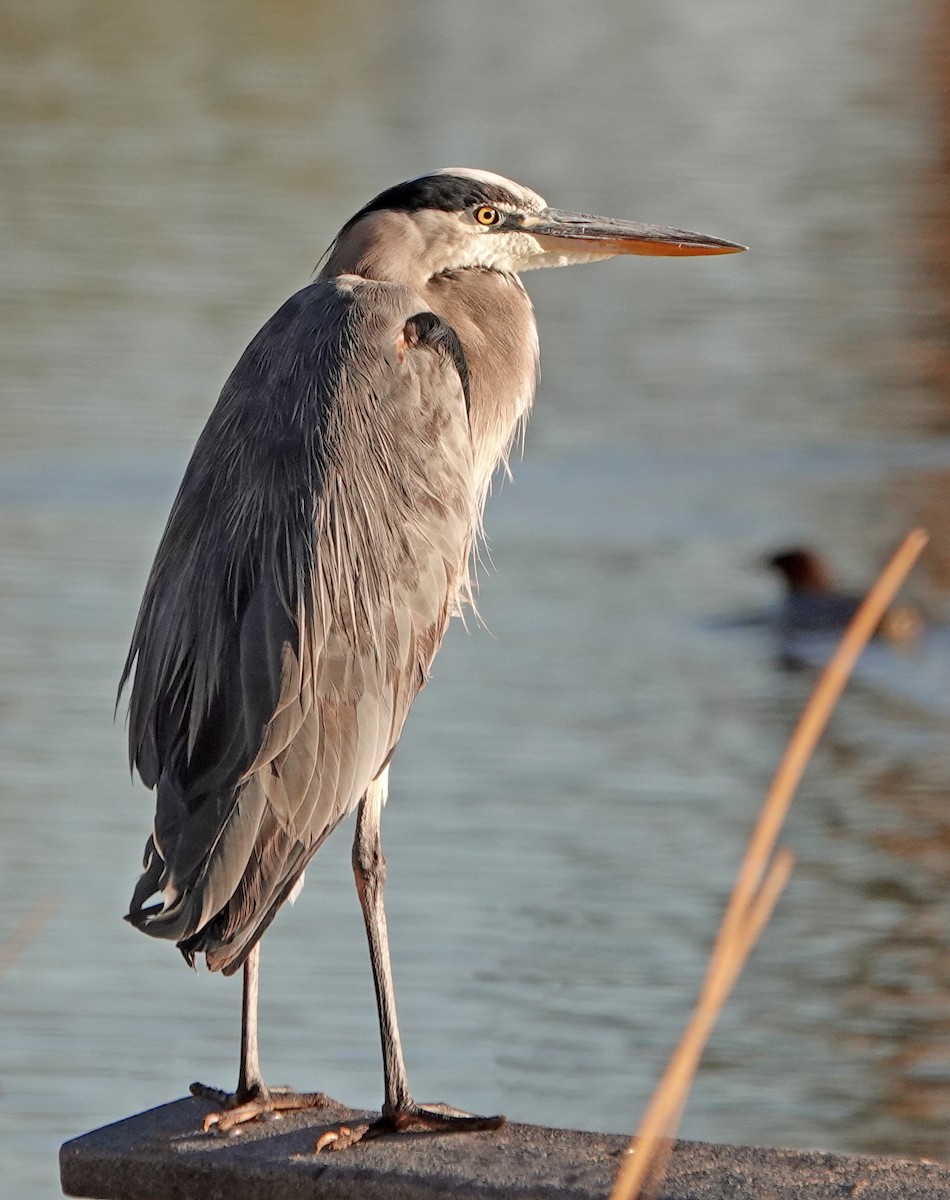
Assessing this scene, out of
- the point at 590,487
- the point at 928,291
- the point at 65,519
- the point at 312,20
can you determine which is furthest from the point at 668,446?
the point at 312,20

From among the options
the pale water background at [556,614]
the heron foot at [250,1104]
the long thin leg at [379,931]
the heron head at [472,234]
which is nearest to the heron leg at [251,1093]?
the heron foot at [250,1104]

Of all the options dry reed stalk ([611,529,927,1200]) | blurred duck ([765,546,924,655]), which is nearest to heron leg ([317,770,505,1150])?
dry reed stalk ([611,529,927,1200])

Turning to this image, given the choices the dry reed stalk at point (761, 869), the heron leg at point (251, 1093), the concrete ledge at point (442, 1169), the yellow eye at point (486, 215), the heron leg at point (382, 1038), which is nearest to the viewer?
the dry reed stalk at point (761, 869)

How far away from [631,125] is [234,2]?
7925 millimetres

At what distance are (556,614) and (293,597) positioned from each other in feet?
19.0

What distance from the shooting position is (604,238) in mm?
4066

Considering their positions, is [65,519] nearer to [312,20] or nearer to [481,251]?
[481,251]

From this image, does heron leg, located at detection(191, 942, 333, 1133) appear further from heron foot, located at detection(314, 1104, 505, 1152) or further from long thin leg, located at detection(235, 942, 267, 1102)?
heron foot, located at detection(314, 1104, 505, 1152)

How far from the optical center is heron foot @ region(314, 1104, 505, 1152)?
119 inches

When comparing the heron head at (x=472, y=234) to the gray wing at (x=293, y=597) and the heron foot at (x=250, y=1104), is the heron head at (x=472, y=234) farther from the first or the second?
the heron foot at (x=250, y=1104)

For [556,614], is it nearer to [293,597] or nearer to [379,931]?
[379,931]

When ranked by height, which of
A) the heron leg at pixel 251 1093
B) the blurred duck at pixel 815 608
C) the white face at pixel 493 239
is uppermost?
the blurred duck at pixel 815 608

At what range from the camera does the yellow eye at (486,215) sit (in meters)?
3.92

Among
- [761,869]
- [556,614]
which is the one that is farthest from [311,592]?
[556,614]
